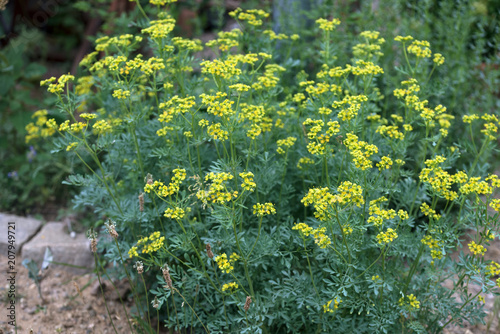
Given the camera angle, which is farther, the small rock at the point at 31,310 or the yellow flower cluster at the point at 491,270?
the small rock at the point at 31,310

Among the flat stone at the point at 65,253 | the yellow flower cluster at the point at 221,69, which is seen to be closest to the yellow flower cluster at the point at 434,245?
the yellow flower cluster at the point at 221,69

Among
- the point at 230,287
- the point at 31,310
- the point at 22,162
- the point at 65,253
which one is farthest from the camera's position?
the point at 22,162

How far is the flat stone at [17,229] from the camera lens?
12.9 feet

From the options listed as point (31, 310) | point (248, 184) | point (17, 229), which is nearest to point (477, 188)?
point (248, 184)

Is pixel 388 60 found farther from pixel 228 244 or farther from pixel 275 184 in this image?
pixel 228 244

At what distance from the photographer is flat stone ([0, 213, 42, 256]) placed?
154 inches

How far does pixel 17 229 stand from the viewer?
13.2 feet

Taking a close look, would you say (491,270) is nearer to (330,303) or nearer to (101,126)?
(330,303)

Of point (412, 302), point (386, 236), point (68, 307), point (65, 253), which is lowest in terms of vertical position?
point (68, 307)

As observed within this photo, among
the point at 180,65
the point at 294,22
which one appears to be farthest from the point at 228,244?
the point at 294,22

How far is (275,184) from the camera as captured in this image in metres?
3.04

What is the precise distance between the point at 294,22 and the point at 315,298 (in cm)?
310

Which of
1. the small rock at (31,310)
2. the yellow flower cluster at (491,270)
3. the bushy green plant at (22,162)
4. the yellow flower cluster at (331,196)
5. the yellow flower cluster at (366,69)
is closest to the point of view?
the yellow flower cluster at (331,196)

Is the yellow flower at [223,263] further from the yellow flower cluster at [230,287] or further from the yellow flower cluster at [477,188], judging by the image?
the yellow flower cluster at [477,188]
